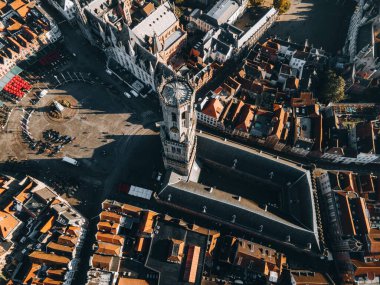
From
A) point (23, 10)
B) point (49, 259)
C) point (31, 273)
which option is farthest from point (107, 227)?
point (23, 10)

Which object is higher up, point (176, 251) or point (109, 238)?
point (109, 238)

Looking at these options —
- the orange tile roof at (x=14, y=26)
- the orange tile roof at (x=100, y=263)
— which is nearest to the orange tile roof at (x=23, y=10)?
the orange tile roof at (x=14, y=26)

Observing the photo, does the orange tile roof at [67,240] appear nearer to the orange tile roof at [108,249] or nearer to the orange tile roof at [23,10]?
the orange tile roof at [108,249]

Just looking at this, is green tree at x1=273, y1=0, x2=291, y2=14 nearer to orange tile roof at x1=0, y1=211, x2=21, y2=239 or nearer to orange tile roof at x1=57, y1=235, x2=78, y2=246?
orange tile roof at x1=57, y1=235, x2=78, y2=246

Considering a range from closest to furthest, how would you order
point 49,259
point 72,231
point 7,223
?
point 49,259 → point 72,231 → point 7,223

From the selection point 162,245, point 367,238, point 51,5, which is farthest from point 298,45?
point 51,5

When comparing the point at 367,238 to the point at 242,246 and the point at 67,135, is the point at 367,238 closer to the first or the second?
the point at 242,246

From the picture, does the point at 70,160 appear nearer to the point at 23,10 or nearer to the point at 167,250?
the point at 167,250

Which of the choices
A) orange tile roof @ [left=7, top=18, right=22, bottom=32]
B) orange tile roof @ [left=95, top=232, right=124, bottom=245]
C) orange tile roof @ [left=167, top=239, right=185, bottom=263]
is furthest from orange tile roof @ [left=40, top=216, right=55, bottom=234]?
orange tile roof @ [left=7, top=18, right=22, bottom=32]
